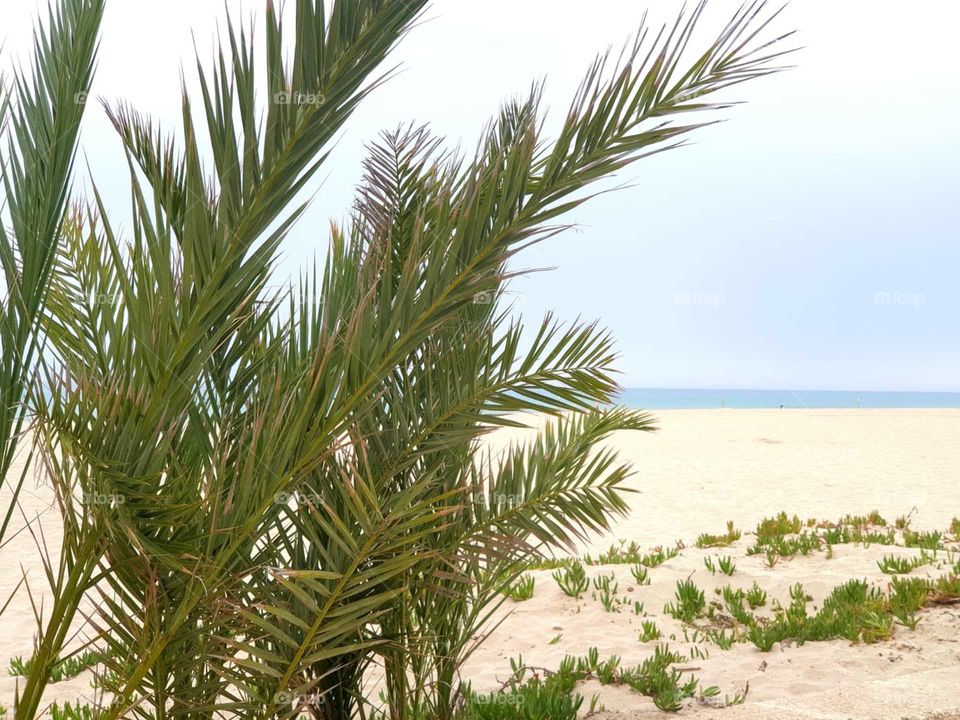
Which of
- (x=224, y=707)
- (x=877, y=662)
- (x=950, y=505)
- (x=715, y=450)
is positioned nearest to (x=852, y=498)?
→ (x=950, y=505)

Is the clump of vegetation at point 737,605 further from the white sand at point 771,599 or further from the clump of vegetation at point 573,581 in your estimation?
the clump of vegetation at point 573,581

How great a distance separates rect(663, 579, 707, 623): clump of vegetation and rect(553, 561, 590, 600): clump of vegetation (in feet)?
2.52

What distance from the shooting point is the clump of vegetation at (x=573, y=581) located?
21.8 feet

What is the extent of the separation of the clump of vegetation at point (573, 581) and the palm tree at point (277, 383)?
3.99 meters

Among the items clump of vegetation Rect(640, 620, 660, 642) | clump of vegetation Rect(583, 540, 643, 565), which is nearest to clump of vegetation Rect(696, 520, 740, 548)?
clump of vegetation Rect(583, 540, 643, 565)

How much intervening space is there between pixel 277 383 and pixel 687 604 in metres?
5.14

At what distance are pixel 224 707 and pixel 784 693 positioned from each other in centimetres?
321

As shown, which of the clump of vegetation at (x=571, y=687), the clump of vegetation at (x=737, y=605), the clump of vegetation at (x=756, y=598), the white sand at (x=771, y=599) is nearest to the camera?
the clump of vegetation at (x=571, y=687)

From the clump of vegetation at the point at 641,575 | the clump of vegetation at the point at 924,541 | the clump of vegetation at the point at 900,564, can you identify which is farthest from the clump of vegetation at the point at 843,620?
the clump of vegetation at the point at 924,541

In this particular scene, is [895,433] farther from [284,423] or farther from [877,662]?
[284,423]

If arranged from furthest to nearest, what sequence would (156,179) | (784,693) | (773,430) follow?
(773,430), (784,693), (156,179)

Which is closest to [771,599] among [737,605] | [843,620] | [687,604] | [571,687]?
[737,605]

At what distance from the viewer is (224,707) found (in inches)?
85.3

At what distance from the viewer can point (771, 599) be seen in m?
6.38
